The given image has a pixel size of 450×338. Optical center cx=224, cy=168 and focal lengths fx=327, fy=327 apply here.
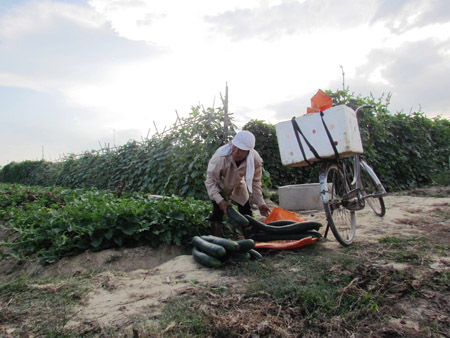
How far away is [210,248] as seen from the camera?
3186mm

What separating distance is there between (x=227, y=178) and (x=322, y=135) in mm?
1294

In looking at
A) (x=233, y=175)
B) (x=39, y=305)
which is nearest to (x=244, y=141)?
(x=233, y=175)

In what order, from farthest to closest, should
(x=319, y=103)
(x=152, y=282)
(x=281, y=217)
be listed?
(x=281, y=217), (x=319, y=103), (x=152, y=282)

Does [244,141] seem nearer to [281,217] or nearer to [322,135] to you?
[322,135]

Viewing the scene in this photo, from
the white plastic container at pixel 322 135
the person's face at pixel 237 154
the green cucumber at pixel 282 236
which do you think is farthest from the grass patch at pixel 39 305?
the white plastic container at pixel 322 135

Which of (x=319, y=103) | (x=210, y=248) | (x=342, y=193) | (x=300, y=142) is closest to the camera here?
→ (x=210, y=248)

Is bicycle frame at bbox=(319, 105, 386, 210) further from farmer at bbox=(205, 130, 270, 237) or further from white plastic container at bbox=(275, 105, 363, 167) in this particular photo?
farmer at bbox=(205, 130, 270, 237)

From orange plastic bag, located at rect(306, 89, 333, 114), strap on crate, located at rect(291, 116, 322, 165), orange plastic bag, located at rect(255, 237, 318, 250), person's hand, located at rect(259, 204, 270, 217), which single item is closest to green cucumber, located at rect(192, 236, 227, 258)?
orange plastic bag, located at rect(255, 237, 318, 250)

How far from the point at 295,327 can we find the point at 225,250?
3.95 ft

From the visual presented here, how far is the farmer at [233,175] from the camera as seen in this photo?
385 cm

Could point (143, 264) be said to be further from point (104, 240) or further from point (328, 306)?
point (328, 306)

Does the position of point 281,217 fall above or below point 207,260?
above

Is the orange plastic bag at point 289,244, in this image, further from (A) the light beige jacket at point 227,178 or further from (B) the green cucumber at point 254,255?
(A) the light beige jacket at point 227,178

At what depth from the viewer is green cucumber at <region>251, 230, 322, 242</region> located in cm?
377
